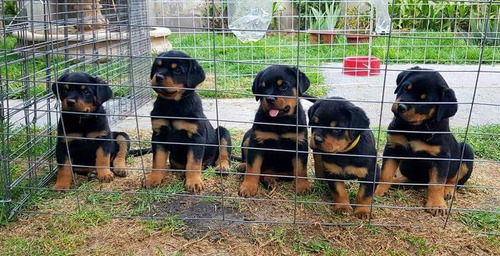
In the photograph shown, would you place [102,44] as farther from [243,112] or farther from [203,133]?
[203,133]

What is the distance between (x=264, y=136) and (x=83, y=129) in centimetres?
139

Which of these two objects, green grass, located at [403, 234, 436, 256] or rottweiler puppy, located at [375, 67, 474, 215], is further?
rottweiler puppy, located at [375, 67, 474, 215]

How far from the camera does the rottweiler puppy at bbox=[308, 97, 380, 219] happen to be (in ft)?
10.2

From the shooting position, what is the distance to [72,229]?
3.12 metres

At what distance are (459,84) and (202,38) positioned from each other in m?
4.78

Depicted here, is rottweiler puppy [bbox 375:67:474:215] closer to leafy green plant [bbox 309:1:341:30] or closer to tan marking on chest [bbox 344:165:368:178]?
tan marking on chest [bbox 344:165:368:178]

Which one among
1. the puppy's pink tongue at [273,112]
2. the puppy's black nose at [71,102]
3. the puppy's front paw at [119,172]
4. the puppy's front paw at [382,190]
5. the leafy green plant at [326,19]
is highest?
the leafy green plant at [326,19]

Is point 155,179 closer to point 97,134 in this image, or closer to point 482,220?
point 97,134

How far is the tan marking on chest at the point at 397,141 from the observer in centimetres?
343

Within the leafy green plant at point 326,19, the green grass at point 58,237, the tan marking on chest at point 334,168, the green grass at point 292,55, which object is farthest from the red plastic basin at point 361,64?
the green grass at point 58,237

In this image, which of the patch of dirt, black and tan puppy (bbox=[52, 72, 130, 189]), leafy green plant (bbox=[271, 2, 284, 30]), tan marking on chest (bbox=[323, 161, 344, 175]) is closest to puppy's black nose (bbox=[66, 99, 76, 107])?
black and tan puppy (bbox=[52, 72, 130, 189])

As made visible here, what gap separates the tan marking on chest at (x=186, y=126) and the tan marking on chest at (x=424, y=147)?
1552mm

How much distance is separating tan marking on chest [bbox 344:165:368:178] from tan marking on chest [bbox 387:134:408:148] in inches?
14.3

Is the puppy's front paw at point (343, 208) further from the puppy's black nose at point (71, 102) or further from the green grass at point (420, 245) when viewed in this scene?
the puppy's black nose at point (71, 102)
